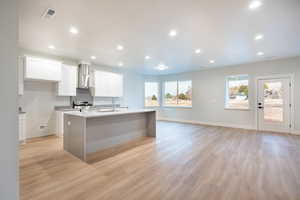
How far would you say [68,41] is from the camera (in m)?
3.63

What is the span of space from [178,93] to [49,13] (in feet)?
21.5

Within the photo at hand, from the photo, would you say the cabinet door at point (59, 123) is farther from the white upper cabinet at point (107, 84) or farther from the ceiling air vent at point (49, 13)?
the ceiling air vent at point (49, 13)

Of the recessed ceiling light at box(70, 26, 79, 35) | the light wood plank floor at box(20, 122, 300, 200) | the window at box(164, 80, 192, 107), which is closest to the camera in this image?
the light wood plank floor at box(20, 122, 300, 200)

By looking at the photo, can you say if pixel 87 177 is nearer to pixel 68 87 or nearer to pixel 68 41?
pixel 68 41

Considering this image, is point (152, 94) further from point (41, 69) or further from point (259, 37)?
point (259, 37)

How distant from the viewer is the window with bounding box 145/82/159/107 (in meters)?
8.49

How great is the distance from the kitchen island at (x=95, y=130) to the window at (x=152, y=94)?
427 cm

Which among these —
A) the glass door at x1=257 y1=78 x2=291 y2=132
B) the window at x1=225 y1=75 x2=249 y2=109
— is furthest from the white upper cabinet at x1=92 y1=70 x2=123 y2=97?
the glass door at x1=257 y1=78 x2=291 y2=132

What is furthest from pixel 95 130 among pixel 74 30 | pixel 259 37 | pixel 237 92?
pixel 237 92

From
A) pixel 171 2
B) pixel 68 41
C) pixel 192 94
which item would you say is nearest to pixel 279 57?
pixel 192 94

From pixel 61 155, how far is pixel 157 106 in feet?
19.7

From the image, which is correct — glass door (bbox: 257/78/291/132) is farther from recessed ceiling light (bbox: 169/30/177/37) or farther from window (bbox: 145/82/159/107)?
window (bbox: 145/82/159/107)

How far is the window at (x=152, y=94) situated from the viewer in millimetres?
8492

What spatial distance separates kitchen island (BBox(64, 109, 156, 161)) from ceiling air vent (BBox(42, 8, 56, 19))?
72.8 inches
